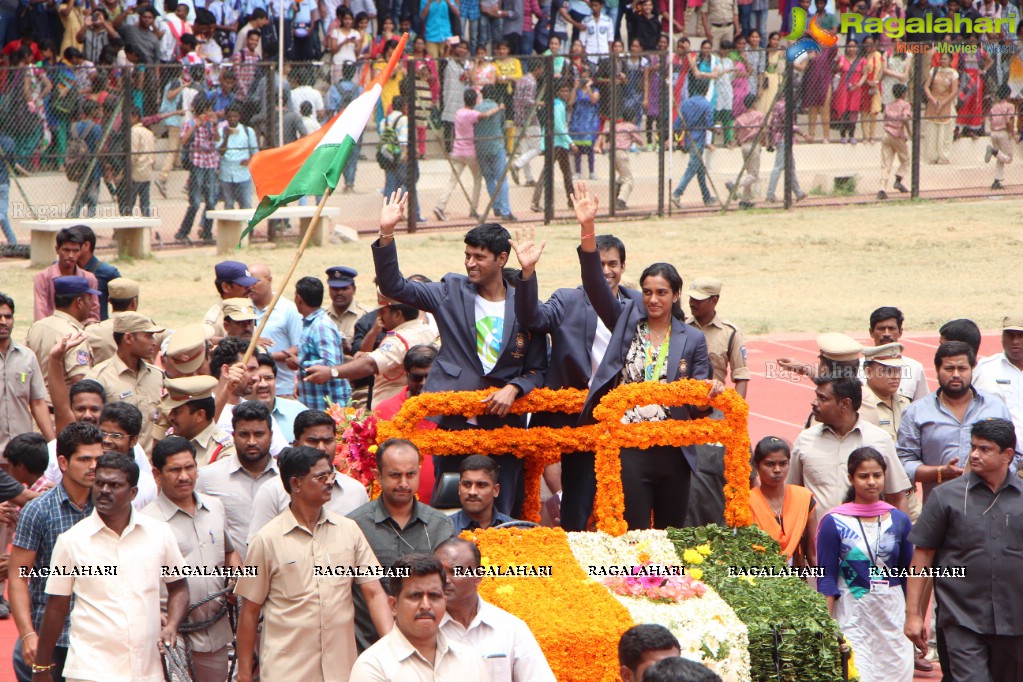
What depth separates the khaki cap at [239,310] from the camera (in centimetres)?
1004

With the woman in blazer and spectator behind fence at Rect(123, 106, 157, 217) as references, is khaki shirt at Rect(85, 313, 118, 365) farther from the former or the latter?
spectator behind fence at Rect(123, 106, 157, 217)

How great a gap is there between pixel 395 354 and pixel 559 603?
10.9 ft

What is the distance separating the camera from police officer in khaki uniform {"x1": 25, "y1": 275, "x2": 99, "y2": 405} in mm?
9828

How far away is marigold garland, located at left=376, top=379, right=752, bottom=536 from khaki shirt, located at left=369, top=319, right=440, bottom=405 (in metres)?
2.08

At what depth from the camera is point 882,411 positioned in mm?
9398

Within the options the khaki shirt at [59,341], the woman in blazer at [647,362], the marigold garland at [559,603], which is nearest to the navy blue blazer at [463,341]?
the woman in blazer at [647,362]

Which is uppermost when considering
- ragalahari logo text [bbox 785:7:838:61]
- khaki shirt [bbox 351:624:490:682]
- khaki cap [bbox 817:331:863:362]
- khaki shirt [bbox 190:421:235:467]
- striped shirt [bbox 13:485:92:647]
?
ragalahari logo text [bbox 785:7:838:61]

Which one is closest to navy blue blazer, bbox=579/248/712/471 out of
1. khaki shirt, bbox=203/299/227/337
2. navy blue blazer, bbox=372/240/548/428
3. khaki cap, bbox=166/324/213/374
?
navy blue blazer, bbox=372/240/548/428

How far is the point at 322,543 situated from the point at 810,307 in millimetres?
12610

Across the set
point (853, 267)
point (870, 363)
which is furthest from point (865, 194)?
point (870, 363)

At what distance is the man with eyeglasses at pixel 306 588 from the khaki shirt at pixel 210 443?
4.59ft

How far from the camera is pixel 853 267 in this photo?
20.4m

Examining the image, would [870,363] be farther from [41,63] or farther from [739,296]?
[41,63]

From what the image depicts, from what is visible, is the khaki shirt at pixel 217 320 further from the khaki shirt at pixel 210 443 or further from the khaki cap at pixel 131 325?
the khaki shirt at pixel 210 443
